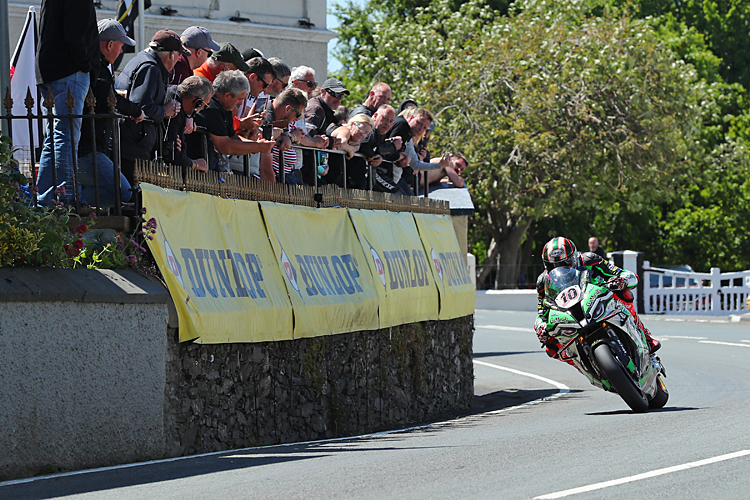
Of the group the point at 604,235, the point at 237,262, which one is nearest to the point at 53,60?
the point at 237,262

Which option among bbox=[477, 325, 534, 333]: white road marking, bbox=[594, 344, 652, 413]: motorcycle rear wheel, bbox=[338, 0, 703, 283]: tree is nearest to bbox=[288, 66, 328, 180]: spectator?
bbox=[594, 344, 652, 413]: motorcycle rear wheel

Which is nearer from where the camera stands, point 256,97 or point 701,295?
point 256,97

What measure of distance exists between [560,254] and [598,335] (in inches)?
37.0

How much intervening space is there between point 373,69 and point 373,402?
107 feet

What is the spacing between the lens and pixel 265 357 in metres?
10.2

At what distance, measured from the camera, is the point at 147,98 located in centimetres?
945

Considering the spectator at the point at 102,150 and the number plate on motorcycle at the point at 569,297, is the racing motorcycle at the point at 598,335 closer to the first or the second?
the number plate on motorcycle at the point at 569,297

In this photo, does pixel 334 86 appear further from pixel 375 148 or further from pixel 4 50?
pixel 4 50

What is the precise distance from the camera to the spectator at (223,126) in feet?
33.8

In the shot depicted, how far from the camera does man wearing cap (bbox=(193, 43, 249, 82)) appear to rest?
10.9m

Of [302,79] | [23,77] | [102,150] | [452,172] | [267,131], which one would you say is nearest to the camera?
[102,150]

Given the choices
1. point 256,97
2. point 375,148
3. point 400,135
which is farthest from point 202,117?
point 400,135

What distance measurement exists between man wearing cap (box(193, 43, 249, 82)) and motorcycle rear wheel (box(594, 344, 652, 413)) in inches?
178

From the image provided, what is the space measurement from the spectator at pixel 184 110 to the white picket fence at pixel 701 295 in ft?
85.4
